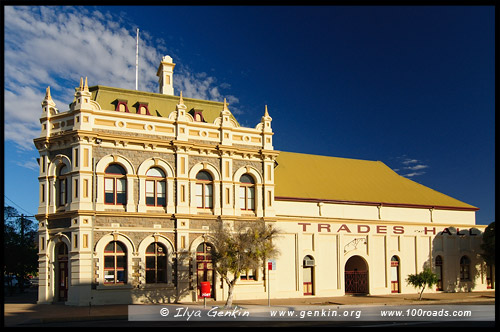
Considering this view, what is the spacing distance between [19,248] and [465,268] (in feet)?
119

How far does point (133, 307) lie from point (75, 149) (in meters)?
9.51

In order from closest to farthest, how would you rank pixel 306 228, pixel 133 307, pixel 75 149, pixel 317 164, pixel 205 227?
pixel 133 307
pixel 75 149
pixel 205 227
pixel 306 228
pixel 317 164

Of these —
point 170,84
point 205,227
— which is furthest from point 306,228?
point 170,84

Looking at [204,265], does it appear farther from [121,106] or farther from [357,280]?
[357,280]

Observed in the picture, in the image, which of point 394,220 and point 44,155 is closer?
point 44,155

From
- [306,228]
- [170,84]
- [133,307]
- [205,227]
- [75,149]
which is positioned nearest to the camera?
[133,307]

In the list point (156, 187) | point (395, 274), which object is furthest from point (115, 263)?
point (395, 274)

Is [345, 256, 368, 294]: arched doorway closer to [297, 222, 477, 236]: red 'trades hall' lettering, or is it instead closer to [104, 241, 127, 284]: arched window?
[297, 222, 477, 236]: red 'trades hall' lettering

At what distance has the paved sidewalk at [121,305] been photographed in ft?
77.4

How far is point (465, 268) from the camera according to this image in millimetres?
40781

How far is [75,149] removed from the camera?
29.7m

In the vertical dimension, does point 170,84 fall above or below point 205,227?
above

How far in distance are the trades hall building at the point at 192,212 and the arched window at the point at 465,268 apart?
0.10 m

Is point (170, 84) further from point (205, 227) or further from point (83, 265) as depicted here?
point (83, 265)
